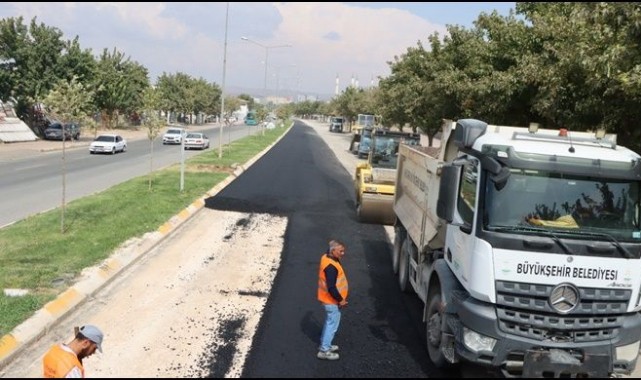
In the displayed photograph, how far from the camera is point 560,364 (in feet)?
18.0

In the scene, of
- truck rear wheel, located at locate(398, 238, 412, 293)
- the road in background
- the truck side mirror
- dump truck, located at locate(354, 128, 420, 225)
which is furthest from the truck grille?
the road in background

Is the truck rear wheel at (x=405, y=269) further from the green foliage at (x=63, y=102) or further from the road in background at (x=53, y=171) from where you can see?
the road in background at (x=53, y=171)

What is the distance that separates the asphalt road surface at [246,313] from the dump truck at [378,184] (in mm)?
720

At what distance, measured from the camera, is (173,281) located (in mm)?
9859

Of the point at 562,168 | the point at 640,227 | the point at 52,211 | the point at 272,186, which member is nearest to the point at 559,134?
the point at 562,168

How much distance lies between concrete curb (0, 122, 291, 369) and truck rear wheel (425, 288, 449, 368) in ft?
17.0

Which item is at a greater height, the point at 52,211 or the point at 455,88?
the point at 455,88

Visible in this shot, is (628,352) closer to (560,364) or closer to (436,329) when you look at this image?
(560,364)

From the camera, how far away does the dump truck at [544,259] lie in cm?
559

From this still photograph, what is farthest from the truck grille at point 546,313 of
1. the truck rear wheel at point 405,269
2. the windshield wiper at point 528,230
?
the truck rear wheel at point 405,269

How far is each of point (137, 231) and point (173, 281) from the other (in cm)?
364

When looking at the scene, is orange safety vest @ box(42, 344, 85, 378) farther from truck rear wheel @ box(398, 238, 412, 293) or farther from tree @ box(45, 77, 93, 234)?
tree @ box(45, 77, 93, 234)

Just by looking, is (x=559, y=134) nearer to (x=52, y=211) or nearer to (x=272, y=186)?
(x=52, y=211)

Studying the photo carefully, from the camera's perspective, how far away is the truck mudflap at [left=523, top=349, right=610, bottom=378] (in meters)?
5.50
